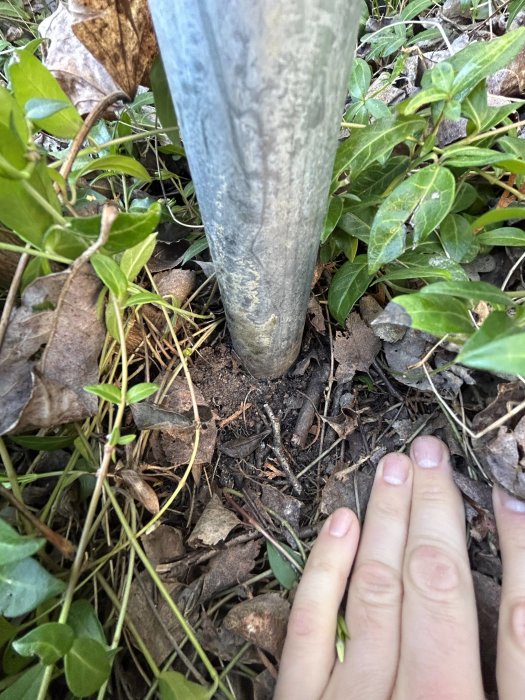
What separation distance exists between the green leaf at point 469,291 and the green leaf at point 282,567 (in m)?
0.53

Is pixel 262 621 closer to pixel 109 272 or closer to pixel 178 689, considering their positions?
pixel 178 689

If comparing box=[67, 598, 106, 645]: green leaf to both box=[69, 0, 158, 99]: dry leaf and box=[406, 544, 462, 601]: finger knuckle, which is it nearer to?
box=[406, 544, 462, 601]: finger knuckle

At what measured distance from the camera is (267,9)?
34cm

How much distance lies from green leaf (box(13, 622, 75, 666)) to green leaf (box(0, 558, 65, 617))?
0.03m

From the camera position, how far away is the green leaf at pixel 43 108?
1.61 feet

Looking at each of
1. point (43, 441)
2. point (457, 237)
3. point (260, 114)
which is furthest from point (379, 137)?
point (43, 441)

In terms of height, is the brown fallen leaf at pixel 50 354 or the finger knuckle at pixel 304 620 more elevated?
the brown fallen leaf at pixel 50 354

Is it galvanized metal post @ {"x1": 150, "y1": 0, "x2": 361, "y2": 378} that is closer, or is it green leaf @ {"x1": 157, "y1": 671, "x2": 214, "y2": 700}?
galvanized metal post @ {"x1": 150, "y1": 0, "x2": 361, "y2": 378}

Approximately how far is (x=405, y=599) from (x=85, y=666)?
0.54 m

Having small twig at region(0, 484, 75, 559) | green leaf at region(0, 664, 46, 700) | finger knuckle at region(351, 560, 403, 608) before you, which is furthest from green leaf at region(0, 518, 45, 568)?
finger knuckle at region(351, 560, 403, 608)

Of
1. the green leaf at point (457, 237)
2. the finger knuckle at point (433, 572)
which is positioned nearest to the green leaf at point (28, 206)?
the green leaf at point (457, 237)

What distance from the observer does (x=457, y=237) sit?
0.84 metres

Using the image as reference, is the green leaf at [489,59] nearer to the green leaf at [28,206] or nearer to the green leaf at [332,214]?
the green leaf at [332,214]

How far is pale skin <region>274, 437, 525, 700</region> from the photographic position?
0.74 metres
